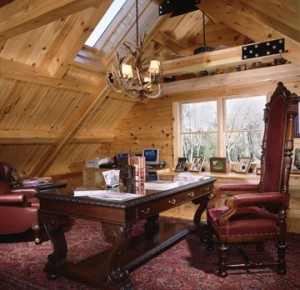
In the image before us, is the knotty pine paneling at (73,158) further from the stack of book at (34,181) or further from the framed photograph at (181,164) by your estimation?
the framed photograph at (181,164)

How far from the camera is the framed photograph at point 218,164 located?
14.7ft

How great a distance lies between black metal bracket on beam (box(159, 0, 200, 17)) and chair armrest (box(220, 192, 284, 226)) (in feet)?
8.41

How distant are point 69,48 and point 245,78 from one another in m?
2.37

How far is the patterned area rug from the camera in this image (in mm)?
2264

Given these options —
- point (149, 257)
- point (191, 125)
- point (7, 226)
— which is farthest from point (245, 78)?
point (7, 226)

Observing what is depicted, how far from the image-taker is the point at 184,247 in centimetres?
306

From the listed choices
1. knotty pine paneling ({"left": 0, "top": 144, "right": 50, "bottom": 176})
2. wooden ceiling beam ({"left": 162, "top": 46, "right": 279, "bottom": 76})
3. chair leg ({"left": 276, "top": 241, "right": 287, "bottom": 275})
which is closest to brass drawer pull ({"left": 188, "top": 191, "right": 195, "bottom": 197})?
chair leg ({"left": 276, "top": 241, "right": 287, "bottom": 275})

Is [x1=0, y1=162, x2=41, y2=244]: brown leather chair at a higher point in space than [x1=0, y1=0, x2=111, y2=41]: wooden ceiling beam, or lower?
lower

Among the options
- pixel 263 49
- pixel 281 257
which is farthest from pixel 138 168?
pixel 263 49

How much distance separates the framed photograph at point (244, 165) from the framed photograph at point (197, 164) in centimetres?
58

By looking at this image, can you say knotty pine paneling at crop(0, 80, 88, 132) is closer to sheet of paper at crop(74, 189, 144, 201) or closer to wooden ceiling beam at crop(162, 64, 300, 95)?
wooden ceiling beam at crop(162, 64, 300, 95)

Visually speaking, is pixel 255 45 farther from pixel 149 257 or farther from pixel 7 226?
pixel 7 226

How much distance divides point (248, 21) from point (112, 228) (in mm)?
2850

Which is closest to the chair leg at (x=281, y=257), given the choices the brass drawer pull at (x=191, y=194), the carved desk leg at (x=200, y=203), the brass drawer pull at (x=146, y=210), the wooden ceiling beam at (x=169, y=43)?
the brass drawer pull at (x=191, y=194)
